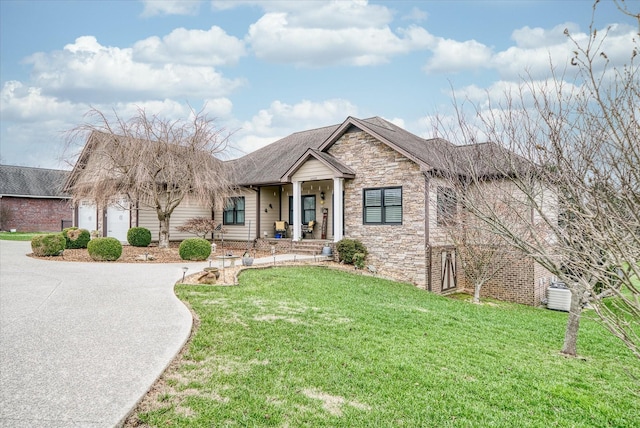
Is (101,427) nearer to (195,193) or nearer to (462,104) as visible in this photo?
(462,104)

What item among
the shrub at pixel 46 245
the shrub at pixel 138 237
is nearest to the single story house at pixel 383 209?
the shrub at pixel 138 237

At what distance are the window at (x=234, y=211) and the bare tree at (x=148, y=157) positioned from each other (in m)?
3.84

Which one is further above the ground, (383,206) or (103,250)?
(383,206)

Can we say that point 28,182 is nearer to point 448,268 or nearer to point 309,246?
point 309,246

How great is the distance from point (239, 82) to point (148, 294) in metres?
14.7

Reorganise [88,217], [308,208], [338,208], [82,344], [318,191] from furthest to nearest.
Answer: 1. [88,217]
2. [308,208]
3. [318,191]
4. [338,208]
5. [82,344]

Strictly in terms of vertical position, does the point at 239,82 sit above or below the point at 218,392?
above

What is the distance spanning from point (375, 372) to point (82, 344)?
4044 mm

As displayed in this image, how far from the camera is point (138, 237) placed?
1783 cm

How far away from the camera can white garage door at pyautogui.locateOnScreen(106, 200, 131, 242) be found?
19234 mm

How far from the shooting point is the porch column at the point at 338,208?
16000 millimetres

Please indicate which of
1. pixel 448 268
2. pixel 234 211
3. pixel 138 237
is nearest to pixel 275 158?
pixel 234 211

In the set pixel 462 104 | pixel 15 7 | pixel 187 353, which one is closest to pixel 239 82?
pixel 15 7

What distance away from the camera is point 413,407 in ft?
13.7
